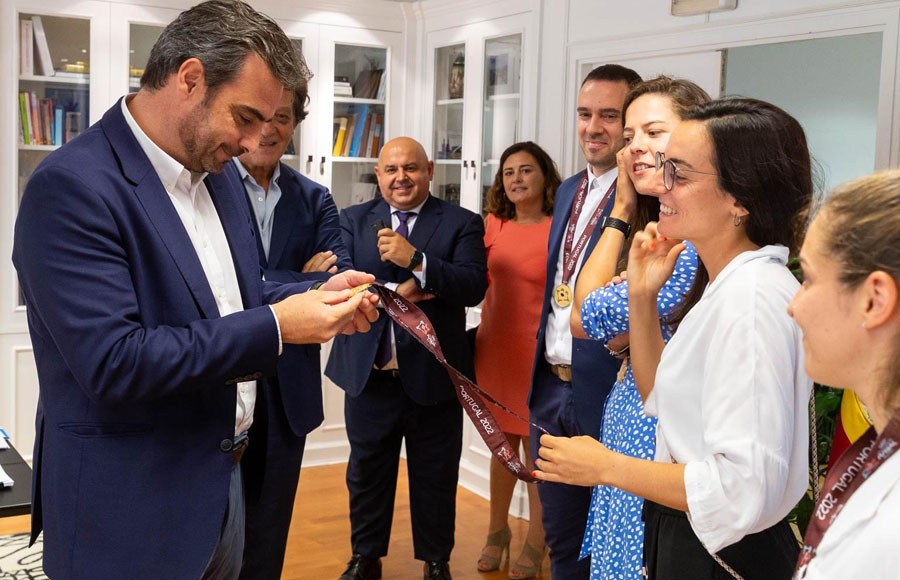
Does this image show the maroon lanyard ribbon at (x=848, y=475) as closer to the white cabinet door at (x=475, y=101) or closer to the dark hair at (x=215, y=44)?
the dark hair at (x=215, y=44)

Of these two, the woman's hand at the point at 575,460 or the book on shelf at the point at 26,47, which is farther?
the book on shelf at the point at 26,47

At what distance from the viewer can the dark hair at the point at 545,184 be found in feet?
14.1

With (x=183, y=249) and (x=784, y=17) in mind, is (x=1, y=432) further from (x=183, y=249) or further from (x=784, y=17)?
(x=784, y=17)

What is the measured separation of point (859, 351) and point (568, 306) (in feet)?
7.01

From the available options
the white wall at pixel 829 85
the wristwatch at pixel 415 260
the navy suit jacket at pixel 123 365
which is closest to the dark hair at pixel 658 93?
the navy suit jacket at pixel 123 365

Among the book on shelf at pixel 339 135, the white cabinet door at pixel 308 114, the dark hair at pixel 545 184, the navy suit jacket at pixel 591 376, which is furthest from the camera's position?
the book on shelf at pixel 339 135

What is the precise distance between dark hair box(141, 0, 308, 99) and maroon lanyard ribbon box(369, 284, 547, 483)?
0.58 meters

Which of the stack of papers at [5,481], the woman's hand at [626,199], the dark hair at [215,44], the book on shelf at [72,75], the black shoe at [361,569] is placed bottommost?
the black shoe at [361,569]

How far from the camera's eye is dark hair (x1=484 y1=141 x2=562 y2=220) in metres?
4.29

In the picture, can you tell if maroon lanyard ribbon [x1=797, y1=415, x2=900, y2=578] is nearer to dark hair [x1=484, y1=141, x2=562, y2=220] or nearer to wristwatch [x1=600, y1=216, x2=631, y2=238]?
wristwatch [x1=600, y1=216, x2=631, y2=238]

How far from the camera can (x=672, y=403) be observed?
165 centimetres

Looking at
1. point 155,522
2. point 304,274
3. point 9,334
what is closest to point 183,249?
point 155,522

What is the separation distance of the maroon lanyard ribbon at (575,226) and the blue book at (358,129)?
269cm

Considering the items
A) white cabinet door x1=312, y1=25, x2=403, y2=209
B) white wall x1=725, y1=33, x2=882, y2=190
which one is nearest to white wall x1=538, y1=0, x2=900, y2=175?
white wall x1=725, y1=33, x2=882, y2=190
